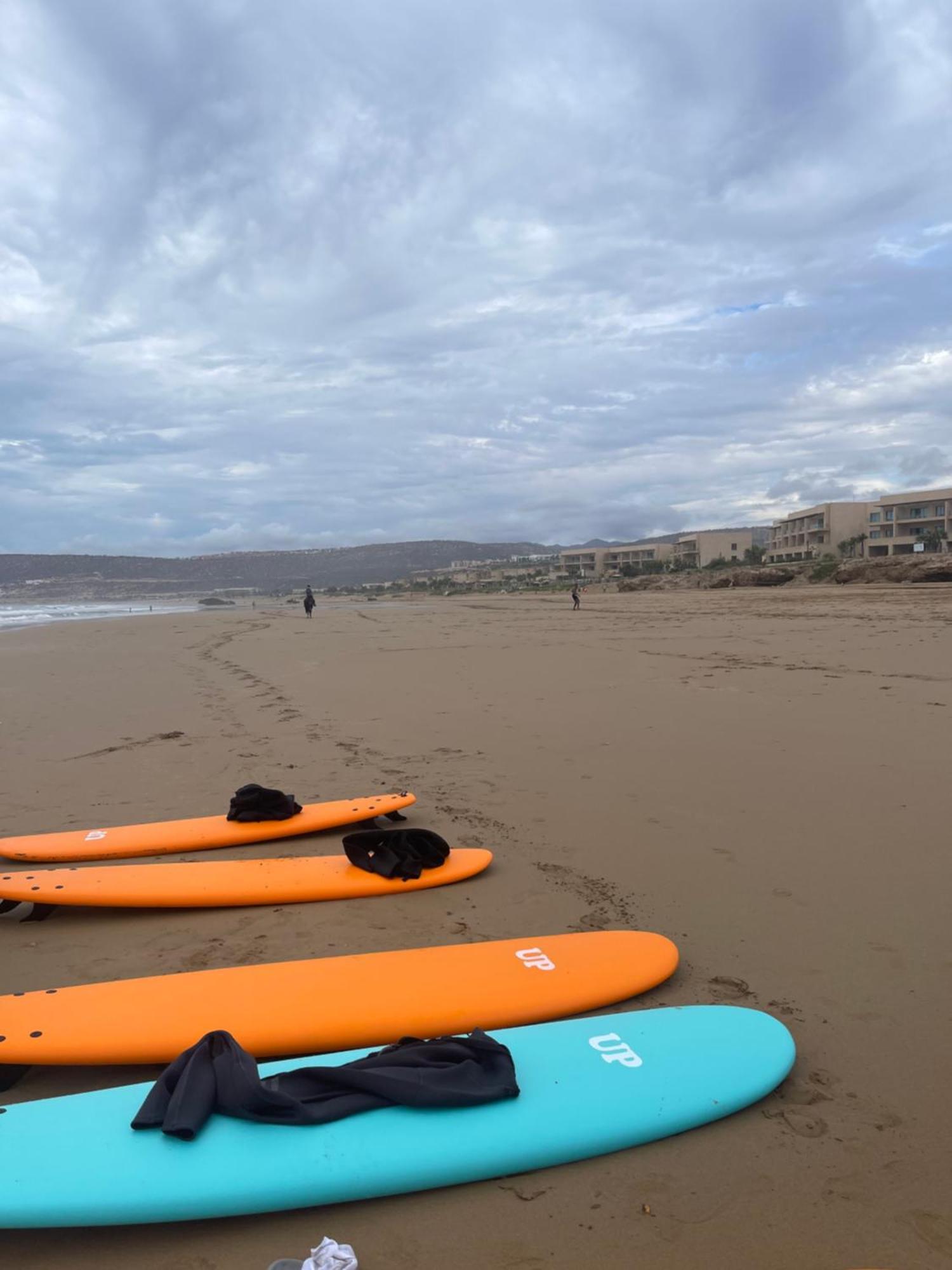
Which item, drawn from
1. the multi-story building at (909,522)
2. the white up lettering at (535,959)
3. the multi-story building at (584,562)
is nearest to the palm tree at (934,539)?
the multi-story building at (909,522)

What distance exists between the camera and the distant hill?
10156cm

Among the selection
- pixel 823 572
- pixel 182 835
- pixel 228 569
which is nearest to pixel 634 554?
pixel 823 572

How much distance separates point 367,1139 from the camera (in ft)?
6.46

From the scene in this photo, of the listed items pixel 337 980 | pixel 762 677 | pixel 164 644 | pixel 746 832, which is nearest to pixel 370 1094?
pixel 337 980

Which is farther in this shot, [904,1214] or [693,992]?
[693,992]

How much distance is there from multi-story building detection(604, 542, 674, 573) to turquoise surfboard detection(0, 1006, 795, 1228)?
88.7 metres

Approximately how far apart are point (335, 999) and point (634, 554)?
94409mm

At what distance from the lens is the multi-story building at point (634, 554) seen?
91.7 m

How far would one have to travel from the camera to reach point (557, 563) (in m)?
106

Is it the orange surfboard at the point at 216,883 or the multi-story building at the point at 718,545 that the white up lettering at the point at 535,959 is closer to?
the orange surfboard at the point at 216,883

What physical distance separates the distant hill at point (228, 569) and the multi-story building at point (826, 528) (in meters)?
60.5

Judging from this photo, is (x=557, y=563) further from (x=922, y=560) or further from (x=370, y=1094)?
(x=370, y=1094)

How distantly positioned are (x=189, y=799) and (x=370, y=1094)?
350cm

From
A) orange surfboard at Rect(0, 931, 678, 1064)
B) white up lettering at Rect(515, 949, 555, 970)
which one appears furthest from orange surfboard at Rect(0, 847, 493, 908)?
white up lettering at Rect(515, 949, 555, 970)
